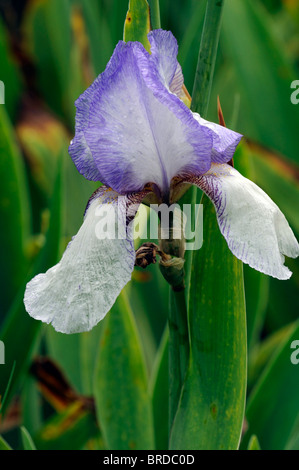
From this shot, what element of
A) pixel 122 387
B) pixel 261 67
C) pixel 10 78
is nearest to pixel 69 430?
pixel 122 387

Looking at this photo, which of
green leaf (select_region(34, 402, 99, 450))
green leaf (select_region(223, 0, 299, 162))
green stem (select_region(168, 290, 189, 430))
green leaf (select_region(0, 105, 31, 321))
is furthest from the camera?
green leaf (select_region(223, 0, 299, 162))

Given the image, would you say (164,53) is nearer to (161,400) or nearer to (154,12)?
(154,12)

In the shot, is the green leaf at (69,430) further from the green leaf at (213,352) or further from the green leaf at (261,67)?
the green leaf at (261,67)

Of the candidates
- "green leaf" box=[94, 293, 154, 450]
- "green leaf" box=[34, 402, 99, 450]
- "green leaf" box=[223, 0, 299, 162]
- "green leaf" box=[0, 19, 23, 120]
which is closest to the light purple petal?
"green leaf" box=[94, 293, 154, 450]

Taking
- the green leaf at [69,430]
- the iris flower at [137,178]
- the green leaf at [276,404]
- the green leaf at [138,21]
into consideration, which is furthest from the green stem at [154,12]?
the green leaf at [69,430]

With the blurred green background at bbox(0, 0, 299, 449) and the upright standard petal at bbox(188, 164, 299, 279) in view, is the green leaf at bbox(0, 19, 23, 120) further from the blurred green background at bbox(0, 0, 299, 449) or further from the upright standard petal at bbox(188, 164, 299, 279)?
the upright standard petal at bbox(188, 164, 299, 279)
